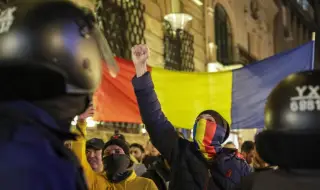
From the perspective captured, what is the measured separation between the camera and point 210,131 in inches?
160

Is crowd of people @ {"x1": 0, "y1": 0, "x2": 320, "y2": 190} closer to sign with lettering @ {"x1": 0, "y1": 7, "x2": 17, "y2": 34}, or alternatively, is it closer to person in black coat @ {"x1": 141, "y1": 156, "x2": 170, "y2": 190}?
sign with lettering @ {"x1": 0, "y1": 7, "x2": 17, "y2": 34}

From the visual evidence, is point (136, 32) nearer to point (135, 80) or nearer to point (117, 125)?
point (117, 125)

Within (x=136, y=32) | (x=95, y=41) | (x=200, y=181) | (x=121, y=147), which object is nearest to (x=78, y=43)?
(x=95, y=41)

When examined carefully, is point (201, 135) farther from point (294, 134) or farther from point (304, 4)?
point (304, 4)

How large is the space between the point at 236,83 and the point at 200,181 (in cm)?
319

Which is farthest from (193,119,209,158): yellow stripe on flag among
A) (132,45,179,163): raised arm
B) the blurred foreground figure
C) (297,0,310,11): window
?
(297,0,310,11): window

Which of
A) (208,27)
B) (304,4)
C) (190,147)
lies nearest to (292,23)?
(304,4)

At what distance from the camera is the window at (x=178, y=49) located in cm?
1228

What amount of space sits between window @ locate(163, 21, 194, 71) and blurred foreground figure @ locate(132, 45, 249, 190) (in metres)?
8.07

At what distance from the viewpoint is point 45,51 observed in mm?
1950

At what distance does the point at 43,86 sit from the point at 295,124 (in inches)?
31.7

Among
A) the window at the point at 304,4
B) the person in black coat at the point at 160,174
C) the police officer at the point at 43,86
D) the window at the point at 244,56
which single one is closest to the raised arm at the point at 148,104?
the police officer at the point at 43,86

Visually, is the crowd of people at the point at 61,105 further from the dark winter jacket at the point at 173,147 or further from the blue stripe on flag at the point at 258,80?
the blue stripe on flag at the point at 258,80

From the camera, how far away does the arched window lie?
1614 centimetres
